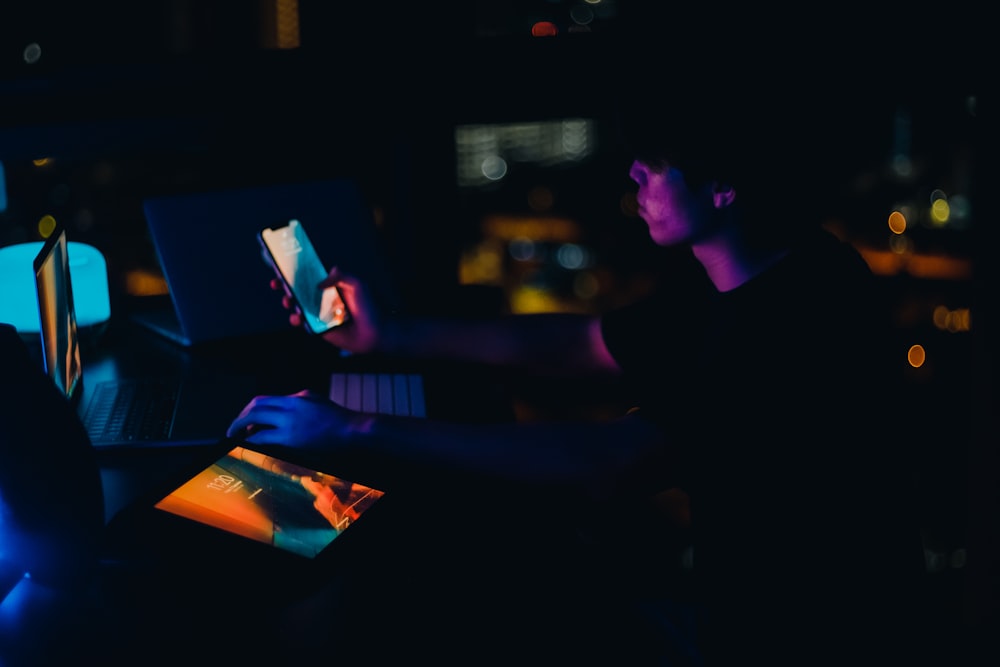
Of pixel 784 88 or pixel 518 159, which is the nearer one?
pixel 784 88

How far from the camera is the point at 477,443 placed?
1124 mm

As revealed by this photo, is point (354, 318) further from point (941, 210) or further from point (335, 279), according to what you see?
point (941, 210)

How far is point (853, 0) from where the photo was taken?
1.45 meters

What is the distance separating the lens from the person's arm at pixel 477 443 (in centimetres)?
111

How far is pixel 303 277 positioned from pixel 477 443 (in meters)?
0.63

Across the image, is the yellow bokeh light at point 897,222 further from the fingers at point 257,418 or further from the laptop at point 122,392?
the fingers at point 257,418

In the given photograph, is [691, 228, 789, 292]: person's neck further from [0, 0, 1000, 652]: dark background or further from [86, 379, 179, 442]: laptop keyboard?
[86, 379, 179, 442]: laptop keyboard

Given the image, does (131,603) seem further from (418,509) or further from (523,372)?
(523,372)

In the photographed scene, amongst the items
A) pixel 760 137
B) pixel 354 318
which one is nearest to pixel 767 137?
pixel 760 137

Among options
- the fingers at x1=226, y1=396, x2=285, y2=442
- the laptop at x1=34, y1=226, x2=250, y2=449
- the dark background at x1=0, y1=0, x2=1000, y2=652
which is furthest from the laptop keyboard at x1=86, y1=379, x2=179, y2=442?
the dark background at x1=0, y1=0, x2=1000, y2=652

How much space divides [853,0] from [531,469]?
96 cm

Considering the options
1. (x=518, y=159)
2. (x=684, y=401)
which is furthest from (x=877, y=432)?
(x=518, y=159)

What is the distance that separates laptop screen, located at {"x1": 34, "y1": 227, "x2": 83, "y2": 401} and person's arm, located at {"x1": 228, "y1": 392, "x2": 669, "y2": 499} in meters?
0.28

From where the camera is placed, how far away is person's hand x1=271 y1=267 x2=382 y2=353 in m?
1.58
